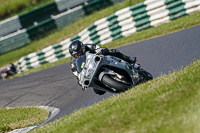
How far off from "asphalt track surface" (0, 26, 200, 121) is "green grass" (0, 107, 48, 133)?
0.53 meters

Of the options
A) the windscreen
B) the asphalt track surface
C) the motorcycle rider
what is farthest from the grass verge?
the windscreen

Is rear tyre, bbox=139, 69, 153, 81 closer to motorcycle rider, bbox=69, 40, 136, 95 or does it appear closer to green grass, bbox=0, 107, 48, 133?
motorcycle rider, bbox=69, 40, 136, 95

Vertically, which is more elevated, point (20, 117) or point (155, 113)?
point (155, 113)

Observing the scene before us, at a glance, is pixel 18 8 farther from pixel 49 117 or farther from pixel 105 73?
pixel 105 73

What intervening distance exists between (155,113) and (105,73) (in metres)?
2.49

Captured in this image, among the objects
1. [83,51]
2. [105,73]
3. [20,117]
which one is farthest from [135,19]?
[105,73]

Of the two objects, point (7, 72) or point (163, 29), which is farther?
point (7, 72)

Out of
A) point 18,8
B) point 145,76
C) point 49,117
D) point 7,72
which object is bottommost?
point 7,72

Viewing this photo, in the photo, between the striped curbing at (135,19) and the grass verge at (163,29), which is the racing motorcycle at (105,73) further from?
the striped curbing at (135,19)

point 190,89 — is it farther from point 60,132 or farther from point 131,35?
point 131,35

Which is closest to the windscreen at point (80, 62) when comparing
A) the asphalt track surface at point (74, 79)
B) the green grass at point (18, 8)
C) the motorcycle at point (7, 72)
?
the asphalt track surface at point (74, 79)

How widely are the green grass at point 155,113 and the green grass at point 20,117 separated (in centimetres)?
295

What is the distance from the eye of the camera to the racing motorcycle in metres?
7.34

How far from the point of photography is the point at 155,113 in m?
5.01
